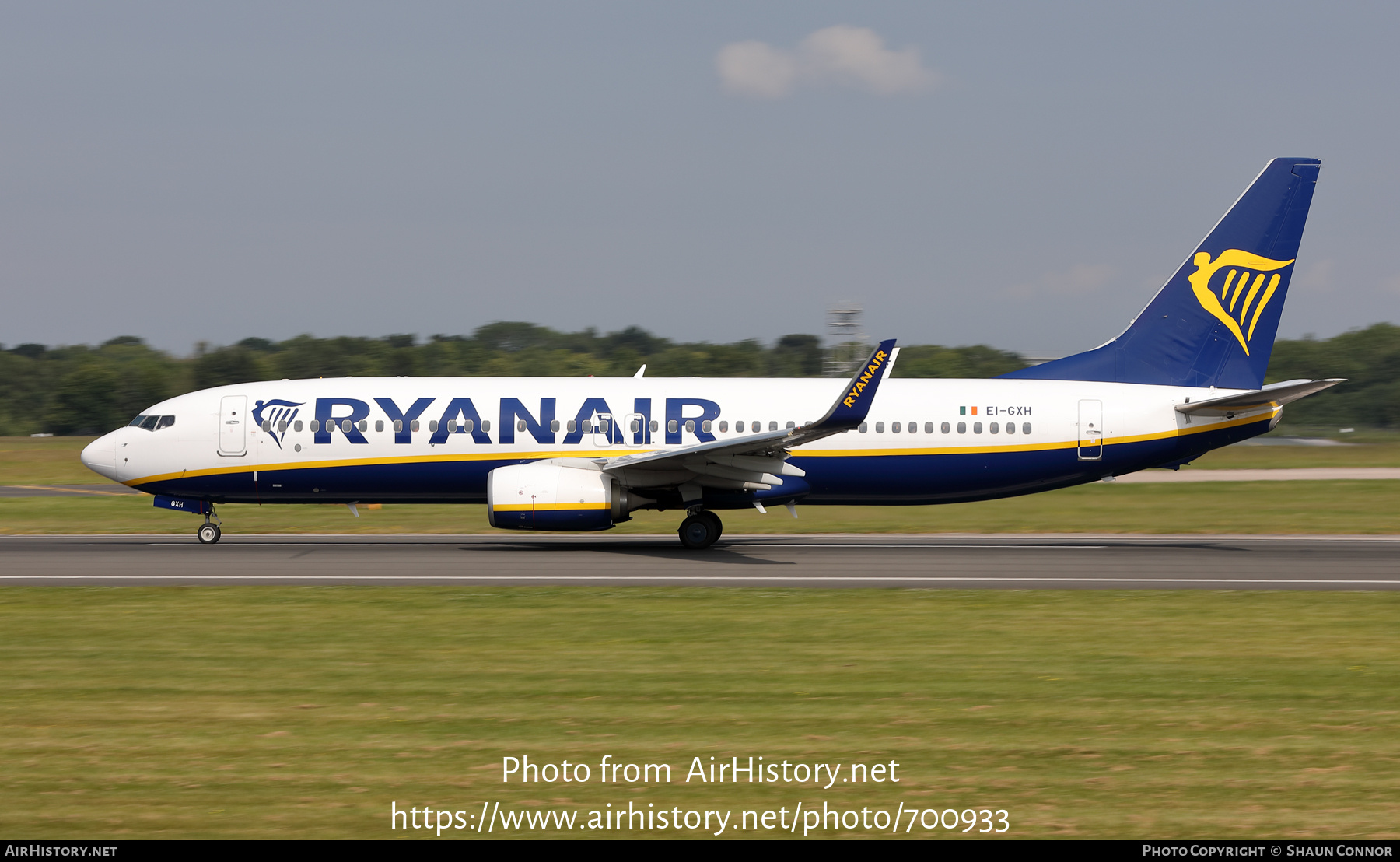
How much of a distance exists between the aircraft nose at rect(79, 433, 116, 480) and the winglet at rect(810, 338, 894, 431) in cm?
1509

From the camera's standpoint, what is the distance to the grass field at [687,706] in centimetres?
846

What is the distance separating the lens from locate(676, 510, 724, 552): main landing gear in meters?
25.5

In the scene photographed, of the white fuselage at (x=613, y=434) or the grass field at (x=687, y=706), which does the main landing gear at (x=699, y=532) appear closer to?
the white fuselage at (x=613, y=434)

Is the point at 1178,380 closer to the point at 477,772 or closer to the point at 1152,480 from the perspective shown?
the point at 1152,480

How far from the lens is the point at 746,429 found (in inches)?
1025

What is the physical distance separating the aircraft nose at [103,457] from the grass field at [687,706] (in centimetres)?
848

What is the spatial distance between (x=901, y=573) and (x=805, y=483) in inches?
187

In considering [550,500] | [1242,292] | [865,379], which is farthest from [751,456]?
[1242,292]

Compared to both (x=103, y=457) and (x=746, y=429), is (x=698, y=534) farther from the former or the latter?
(x=103, y=457)

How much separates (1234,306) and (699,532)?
13259 millimetres

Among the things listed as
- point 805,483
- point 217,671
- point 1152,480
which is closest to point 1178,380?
point 805,483

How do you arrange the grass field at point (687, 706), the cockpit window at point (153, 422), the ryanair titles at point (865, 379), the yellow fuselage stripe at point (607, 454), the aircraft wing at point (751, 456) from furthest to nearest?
the cockpit window at point (153, 422) < the yellow fuselage stripe at point (607, 454) < the aircraft wing at point (751, 456) < the ryanair titles at point (865, 379) < the grass field at point (687, 706)

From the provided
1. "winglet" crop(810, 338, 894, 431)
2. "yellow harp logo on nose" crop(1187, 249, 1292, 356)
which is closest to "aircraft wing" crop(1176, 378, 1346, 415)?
"yellow harp logo on nose" crop(1187, 249, 1292, 356)

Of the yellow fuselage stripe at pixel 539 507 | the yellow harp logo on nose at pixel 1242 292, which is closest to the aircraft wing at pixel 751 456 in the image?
the yellow fuselage stripe at pixel 539 507
